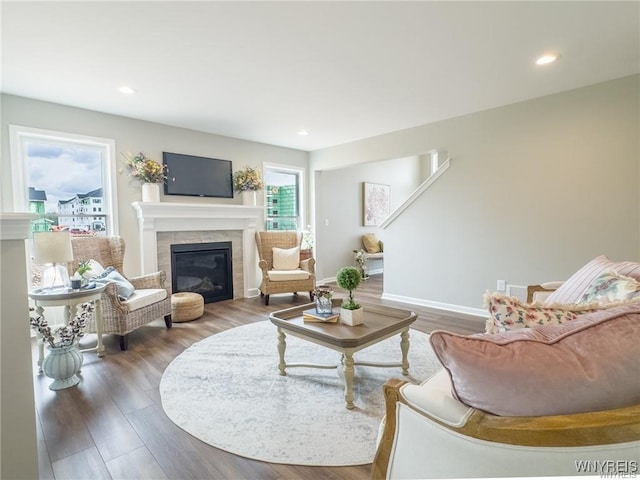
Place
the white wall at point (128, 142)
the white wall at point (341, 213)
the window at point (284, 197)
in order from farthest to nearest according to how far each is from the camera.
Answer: the white wall at point (341, 213)
the window at point (284, 197)
the white wall at point (128, 142)

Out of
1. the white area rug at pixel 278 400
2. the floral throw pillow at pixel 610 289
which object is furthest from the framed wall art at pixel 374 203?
the floral throw pillow at pixel 610 289

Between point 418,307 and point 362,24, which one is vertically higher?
point 362,24

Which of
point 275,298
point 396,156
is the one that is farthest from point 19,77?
point 396,156

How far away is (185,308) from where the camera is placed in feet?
12.8

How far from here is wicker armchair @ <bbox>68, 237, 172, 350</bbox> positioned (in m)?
3.02

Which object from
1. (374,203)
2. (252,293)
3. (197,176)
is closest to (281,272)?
(252,293)

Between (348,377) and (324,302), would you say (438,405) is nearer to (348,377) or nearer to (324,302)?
(348,377)

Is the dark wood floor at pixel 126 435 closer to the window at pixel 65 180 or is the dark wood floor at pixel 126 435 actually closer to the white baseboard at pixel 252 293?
the window at pixel 65 180

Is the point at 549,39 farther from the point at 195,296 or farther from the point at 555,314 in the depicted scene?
the point at 195,296

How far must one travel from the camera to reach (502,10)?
2045mm

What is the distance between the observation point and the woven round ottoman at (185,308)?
386 cm

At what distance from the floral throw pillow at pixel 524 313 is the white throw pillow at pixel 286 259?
390 centimetres

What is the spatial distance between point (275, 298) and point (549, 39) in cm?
438

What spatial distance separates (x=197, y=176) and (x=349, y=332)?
11.6 feet
